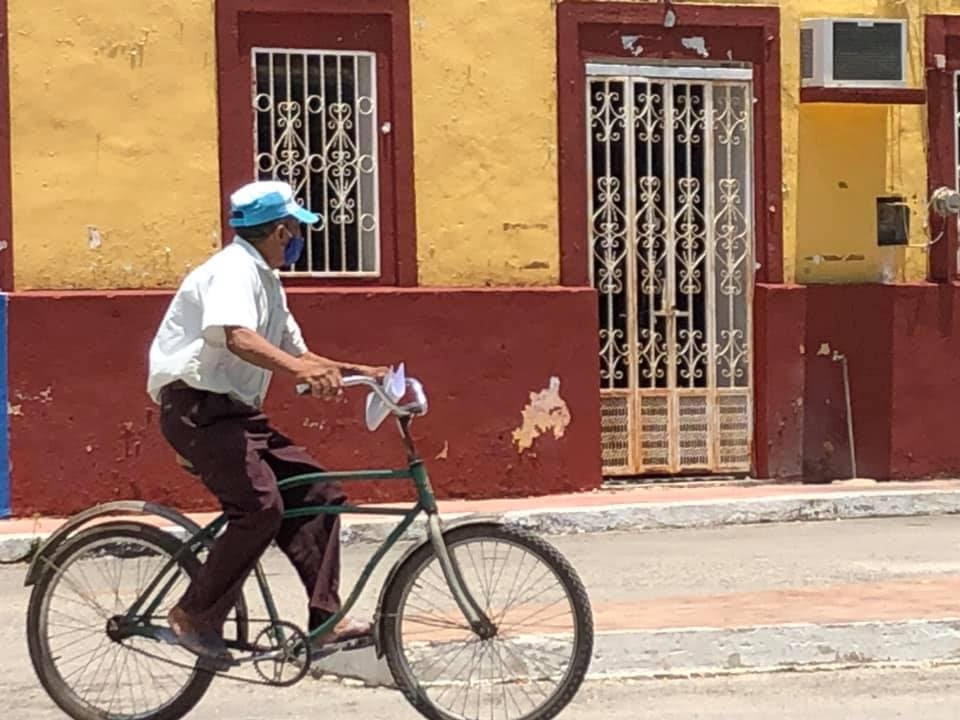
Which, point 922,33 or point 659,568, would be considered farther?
point 922,33

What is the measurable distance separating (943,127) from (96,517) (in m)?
8.50

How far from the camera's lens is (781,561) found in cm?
1003

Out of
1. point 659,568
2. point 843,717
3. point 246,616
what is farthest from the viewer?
point 659,568

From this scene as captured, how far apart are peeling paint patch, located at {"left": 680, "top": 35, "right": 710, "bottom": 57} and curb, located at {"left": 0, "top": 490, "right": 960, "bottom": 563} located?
117 inches

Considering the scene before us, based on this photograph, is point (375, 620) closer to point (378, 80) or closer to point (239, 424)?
point (239, 424)

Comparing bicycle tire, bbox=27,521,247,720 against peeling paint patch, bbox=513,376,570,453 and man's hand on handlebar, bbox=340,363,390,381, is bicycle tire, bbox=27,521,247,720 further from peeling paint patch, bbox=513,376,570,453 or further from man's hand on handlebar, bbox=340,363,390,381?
peeling paint patch, bbox=513,376,570,453

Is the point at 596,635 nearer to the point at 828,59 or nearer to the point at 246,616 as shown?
the point at 246,616

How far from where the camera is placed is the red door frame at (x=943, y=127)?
1300 centimetres

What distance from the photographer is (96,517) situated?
6031mm

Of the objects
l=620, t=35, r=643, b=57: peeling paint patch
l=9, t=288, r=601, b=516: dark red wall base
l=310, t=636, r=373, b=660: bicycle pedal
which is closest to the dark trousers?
l=310, t=636, r=373, b=660: bicycle pedal

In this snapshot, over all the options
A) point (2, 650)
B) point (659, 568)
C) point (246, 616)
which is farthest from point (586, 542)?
point (246, 616)

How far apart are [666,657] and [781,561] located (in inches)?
120

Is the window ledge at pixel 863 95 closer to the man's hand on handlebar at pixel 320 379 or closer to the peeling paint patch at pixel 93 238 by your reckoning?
the peeling paint patch at pixel 93 238

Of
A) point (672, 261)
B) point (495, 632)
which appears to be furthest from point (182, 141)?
point (495, 632)
